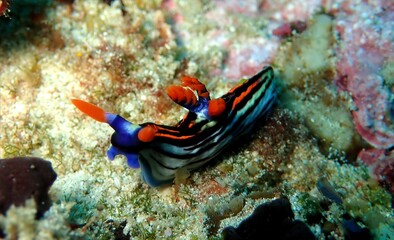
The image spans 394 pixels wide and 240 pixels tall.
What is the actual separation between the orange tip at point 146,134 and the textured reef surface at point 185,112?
802mm

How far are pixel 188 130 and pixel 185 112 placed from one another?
1.12 m

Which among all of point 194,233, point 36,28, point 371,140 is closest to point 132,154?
point 194,233

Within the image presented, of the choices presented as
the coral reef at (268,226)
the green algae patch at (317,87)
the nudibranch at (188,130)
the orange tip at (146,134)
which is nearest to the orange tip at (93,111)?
the nudibranch at (188,130)

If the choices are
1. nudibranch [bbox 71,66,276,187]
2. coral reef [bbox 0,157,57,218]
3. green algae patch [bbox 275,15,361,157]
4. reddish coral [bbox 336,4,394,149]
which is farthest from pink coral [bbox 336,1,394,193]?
coral reef [bbox 0,157,57,218]

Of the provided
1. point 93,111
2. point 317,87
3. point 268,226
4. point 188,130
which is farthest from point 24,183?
point 317,87

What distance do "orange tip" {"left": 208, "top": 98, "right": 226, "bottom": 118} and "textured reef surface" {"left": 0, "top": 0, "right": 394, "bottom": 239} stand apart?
0.73m

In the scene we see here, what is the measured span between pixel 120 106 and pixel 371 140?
3.60m

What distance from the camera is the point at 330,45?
5492mm

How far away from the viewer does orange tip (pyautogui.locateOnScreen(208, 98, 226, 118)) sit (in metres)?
3.33

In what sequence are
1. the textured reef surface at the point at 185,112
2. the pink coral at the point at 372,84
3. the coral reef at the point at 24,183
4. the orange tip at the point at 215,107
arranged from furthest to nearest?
the pink coral at the point at 372,84 → the textured reef surface at the point at 185,112 → the orange tip at the point at 215,107 → the coral reef at the point at 24,183

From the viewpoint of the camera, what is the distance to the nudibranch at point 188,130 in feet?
9.45

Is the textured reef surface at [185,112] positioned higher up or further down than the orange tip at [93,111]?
further down

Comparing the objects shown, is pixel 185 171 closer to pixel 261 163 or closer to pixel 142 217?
pixel 142 217

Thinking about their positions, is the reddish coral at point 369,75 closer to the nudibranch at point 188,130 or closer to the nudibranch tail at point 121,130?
the nudibranch at point 188,130
